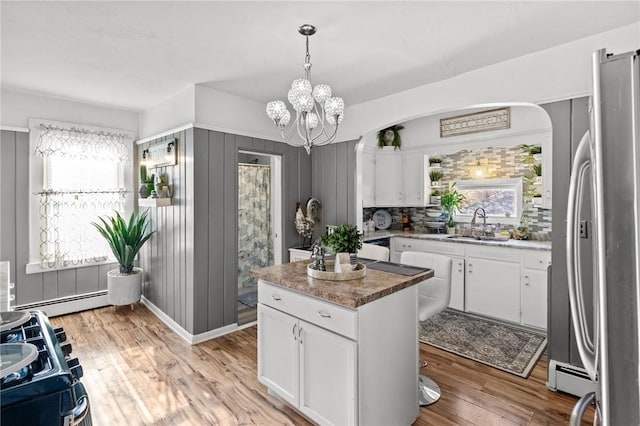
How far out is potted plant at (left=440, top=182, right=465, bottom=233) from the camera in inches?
184

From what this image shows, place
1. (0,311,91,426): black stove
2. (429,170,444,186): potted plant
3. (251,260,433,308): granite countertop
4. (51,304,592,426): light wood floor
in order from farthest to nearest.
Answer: (429,170,444,186): potted plant → (51,304,592,426): light wood floor → (251,260,433,308): granite countertop → (0,311,91,426): black stove

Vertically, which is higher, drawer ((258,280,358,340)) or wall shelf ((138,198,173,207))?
wall shelf ((138,198,173,207))

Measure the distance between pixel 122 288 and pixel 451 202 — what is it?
4503 millimetres

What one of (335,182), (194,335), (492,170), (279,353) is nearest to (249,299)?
(194,335)

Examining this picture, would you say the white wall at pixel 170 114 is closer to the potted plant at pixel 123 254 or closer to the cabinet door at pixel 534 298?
the potted plant at pixel 123 254

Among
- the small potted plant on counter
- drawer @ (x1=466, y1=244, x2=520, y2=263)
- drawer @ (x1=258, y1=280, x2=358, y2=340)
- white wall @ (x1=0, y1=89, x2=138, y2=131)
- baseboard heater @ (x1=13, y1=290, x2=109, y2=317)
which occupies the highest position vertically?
white wall @ (x1=0, y1=89, x2=138, y2=131)

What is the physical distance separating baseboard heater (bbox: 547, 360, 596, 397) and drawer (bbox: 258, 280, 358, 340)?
6.00ft

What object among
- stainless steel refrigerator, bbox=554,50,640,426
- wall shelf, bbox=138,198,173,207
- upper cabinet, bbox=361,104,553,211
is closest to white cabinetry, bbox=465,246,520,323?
upper cabinet, bbox=361,104,553,211

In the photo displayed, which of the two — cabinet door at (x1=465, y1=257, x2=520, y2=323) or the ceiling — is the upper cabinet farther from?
the ceiling

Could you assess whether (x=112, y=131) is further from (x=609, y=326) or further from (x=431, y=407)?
(x=609, y=326)

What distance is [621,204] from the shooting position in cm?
83

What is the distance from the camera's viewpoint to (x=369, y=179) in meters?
4.65

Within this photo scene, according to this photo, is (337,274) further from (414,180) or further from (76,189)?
(76,189)

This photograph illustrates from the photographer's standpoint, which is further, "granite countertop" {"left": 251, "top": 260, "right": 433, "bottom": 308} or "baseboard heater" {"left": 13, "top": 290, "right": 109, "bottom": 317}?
"baseboard heater" {"left": 13, "top": 290, "right": 109, "bottom": 317}
